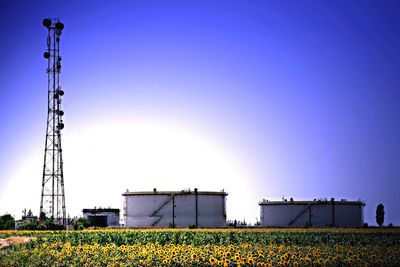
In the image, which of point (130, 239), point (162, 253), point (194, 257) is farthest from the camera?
point (130, 239)

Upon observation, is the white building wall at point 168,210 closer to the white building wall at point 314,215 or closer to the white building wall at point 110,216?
the white building wall at point 314,215

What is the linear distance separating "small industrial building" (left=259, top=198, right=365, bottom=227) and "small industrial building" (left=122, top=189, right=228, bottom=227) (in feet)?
30.2

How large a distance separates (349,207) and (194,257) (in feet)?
204

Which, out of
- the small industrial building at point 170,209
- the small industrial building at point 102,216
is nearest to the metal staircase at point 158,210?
the small industrial building at point 170,209

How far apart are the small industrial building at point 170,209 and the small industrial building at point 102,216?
16173 mm

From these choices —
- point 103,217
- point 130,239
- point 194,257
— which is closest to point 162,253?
point 194,257

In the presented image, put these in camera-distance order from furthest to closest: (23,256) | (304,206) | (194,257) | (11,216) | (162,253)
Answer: (304,206) → (11,216) → (23,256) → (162,253) → (194,257)

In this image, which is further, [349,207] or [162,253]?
[349,207]

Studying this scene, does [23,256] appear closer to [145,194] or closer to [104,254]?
[104,254]

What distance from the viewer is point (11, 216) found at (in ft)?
233

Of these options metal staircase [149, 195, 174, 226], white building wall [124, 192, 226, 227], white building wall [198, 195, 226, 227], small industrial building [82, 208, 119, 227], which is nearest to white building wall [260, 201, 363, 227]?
white building wall [198, 195, 226, 227]

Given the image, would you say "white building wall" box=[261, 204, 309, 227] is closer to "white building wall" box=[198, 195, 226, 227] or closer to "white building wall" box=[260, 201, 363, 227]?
"white building wall" box=[260, 201, 363, 227]

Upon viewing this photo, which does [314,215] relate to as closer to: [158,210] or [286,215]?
[286,215]

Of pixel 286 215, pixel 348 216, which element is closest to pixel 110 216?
pixel 286 215
